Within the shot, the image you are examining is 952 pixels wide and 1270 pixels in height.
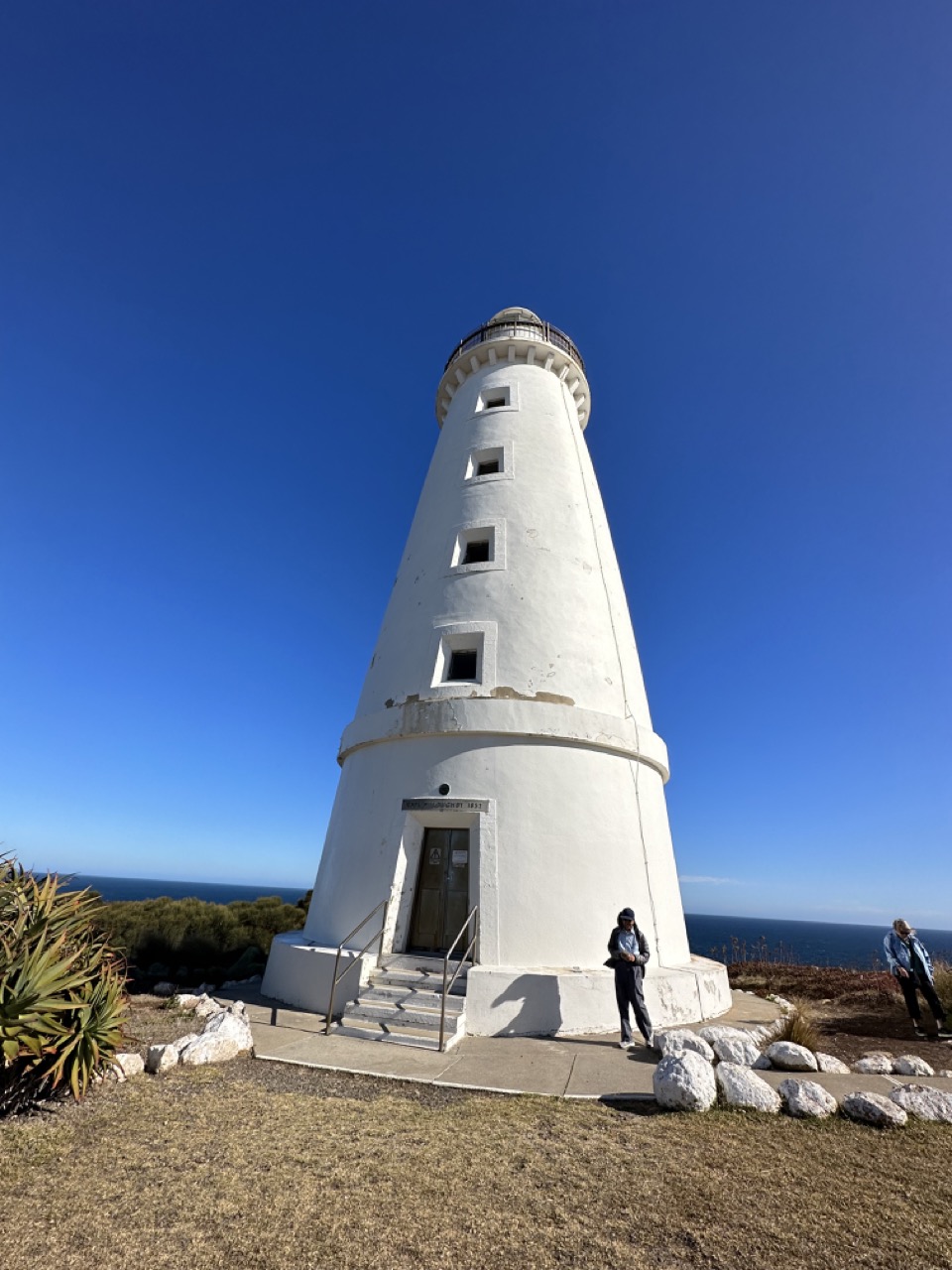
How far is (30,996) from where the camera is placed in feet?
15.9

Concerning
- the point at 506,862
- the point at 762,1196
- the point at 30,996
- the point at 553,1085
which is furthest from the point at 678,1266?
the point at 506,862

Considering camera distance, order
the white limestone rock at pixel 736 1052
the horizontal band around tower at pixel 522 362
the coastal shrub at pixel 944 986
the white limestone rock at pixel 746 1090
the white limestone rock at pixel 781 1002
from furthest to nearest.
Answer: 1. the horizontal band around tower at pixel 522 362
2. the white limestone rock at pixel 781 1002
3. the coastal shrub at pixel 944 986
4. the white limestone rock at pixel 736 1052
5. the white limestone rock at pixel 746 1090

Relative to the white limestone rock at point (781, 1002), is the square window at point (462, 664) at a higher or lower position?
higher

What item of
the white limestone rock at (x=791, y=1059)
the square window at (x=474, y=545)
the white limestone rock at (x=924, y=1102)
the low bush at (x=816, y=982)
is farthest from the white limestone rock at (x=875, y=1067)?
the square window at (x=474, y=545)

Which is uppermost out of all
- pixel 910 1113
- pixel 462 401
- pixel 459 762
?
pixel 462 401

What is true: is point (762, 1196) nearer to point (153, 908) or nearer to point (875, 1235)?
point (875, 1235)

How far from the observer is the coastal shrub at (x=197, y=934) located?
14.3 metres

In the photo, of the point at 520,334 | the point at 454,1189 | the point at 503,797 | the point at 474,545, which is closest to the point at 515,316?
the point at 520,334

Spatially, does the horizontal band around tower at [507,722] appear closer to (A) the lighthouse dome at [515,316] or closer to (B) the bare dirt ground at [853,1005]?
(B) the bare dirt ground at [853,1005]

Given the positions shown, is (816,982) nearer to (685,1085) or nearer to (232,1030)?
(685,1085)

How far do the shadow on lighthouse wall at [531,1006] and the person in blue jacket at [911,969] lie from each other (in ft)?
17.2

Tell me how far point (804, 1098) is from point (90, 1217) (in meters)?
5.35

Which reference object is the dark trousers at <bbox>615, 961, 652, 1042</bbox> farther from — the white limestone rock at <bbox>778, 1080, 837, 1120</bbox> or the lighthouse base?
the white limestone rock at <bbox>778, 1080, 837, 1120</bbox>

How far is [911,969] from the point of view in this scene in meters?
9.45
